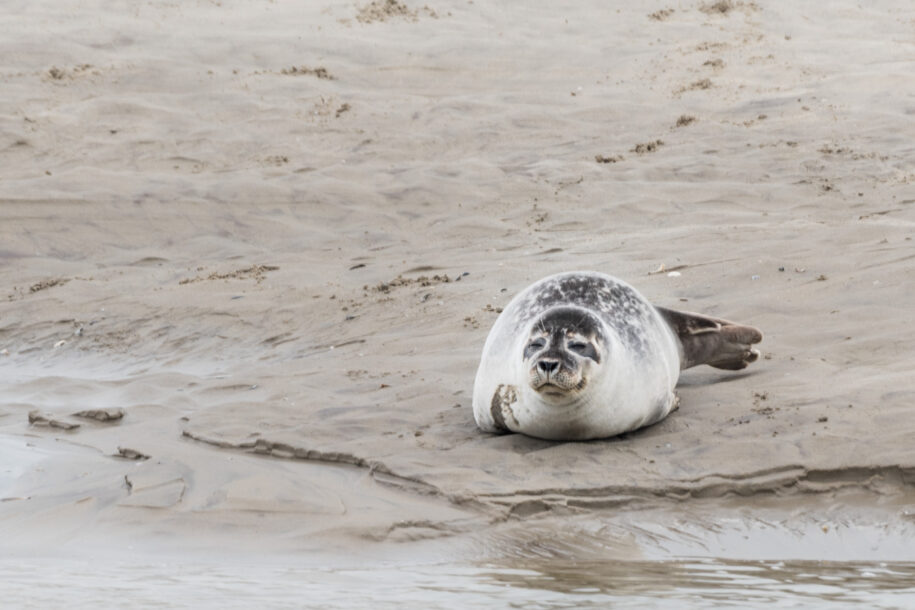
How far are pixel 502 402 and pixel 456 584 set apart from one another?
54.8 inches

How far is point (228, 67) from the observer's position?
12.7m

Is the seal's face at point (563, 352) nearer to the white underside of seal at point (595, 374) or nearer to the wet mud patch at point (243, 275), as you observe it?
the white underside of seal at point (595, 374)

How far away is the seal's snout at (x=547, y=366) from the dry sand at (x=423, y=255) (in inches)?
14.3

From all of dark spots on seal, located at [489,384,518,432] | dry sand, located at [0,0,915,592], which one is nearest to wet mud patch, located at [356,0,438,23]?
dry sand, located at [0,0,915,592]

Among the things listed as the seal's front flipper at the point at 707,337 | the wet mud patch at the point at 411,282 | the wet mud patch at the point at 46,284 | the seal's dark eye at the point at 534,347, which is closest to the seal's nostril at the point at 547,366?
the seal's dark eye at the point at 534,347

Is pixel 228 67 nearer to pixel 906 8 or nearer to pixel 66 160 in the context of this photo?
pixel 66 160

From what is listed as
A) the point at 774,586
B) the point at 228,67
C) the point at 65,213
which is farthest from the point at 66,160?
the point at 774,586

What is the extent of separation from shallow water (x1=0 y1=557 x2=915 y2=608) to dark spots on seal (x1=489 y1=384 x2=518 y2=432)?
1.13m

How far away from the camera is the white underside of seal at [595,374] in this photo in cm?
519

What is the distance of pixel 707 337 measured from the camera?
5.98m

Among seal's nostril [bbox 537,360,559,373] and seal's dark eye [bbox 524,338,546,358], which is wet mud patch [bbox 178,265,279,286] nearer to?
seal's dark eye [bbox 524,338,546,358]

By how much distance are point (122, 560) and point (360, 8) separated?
10.3m

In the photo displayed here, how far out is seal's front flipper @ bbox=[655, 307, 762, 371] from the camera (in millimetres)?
5980

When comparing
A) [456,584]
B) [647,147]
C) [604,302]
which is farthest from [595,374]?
[647,147]
